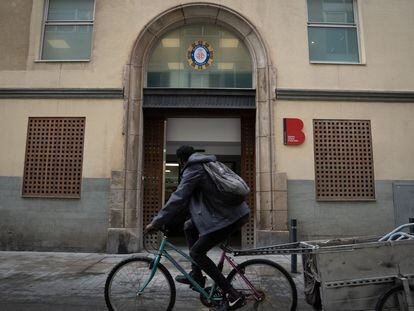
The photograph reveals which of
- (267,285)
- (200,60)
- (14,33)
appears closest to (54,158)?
(14,33)

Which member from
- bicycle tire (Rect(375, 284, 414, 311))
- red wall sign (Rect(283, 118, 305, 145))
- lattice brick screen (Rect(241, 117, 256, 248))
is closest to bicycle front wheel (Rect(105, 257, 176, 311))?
bicycle tire (Rect(375, 284, 414, 311))

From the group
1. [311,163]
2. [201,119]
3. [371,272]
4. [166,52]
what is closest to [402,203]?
[311,163]

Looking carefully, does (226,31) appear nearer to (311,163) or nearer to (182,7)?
(182,7)

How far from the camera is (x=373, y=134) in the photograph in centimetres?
913

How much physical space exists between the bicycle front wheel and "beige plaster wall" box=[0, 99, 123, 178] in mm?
5309

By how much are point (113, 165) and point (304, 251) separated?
647 centimetres

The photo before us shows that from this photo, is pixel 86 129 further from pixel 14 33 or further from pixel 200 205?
pixel 200 205

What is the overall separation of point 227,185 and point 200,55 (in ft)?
23.2

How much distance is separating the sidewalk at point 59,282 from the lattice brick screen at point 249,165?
121 cm

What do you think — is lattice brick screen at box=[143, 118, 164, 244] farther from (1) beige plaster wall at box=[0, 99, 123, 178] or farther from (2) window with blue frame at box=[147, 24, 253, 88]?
(2) window with blue frame at box=[147, 24, 253, 88]

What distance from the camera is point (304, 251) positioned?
354cm

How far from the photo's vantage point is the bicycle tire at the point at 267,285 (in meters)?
3.71

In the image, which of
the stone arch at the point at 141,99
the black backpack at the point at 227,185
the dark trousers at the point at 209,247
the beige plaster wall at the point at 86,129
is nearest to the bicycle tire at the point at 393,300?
the dark trousers at the point at 209,247

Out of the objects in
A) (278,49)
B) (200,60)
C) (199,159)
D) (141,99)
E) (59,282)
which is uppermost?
(278,49)
